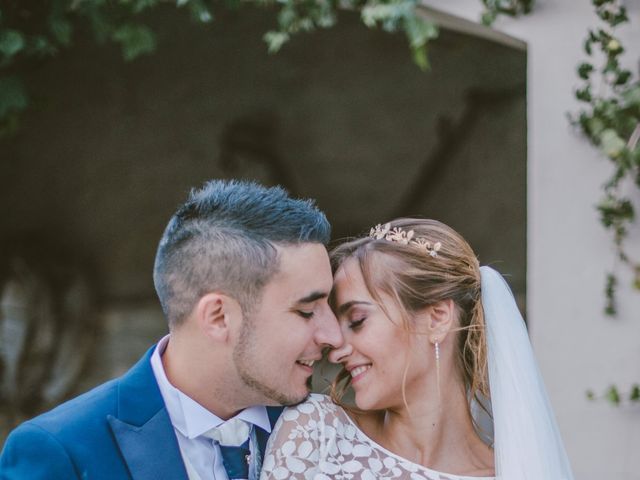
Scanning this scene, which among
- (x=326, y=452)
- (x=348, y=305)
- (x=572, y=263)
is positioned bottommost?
(x=326, y=452)

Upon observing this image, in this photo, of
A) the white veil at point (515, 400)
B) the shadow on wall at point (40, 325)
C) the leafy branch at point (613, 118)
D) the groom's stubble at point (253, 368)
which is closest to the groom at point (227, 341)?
the groom's stubble at point (253, 368)

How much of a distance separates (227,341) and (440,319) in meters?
0.55

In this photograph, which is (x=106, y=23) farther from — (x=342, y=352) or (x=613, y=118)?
(x=613, y=118)

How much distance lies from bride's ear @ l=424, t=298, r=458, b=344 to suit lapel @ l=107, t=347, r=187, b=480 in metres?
0.69

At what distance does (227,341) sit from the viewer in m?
2.24

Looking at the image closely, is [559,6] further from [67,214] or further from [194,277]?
[67,214]

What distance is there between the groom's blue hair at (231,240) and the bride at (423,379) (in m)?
0.21

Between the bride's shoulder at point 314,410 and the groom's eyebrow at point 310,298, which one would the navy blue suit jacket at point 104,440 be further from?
the groom's eyebrow at point 310,298

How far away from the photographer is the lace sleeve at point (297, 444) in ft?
7.10

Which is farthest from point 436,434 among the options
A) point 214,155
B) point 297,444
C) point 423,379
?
point 214,155

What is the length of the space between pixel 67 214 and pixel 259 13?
5.24 feet

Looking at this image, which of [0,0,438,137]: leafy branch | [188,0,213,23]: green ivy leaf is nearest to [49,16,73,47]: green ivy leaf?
[0,0,438,137]: leafy branch

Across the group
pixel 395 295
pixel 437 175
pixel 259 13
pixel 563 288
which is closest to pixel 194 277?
pixel 395 295

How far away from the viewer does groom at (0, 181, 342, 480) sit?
2197mm
